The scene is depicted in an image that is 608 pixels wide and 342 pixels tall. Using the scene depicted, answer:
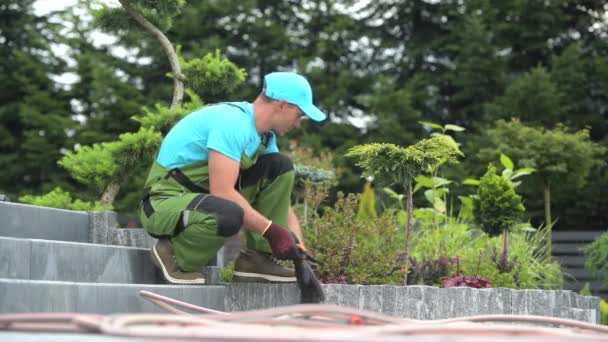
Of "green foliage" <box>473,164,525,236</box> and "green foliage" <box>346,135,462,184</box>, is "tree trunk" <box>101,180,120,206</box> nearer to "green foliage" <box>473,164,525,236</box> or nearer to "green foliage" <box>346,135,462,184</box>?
"green foliage" <box>346,135,462,184</box>

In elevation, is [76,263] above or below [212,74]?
below

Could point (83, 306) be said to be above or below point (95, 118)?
below

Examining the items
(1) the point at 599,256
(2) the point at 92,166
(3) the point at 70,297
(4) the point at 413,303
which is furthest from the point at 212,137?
(1) the point at 599,256

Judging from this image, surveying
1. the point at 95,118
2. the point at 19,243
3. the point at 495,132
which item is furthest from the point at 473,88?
the point at 19,243

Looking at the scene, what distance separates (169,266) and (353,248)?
4.25ft

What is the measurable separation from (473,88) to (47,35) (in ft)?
22.6

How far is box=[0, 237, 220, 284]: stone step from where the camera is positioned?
10.9ft

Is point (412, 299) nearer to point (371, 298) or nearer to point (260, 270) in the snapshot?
point (371, 298)

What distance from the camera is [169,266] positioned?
3873 mm

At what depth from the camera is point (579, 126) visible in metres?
12.5

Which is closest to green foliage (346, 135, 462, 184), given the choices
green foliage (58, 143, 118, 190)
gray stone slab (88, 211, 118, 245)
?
gray stone slab (88, 211, 118, 245)

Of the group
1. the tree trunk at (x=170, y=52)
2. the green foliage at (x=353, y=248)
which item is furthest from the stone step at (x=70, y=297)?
the tree trunk at (x=170, y=52)

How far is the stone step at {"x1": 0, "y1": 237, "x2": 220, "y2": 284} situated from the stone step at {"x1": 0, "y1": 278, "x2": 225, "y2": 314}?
466 millimetres

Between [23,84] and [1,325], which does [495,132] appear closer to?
[23,84]
